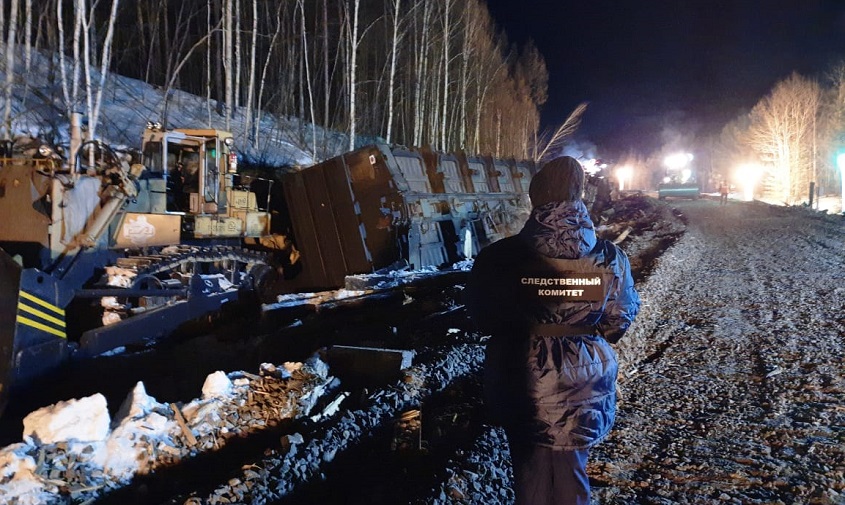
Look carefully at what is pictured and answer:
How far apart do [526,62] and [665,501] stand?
40.3 meters

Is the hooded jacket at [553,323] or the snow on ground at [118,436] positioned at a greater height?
the hooded jacket at [553,323]

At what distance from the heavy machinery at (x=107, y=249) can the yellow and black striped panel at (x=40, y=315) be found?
0.01m

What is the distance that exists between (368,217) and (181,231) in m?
3.46

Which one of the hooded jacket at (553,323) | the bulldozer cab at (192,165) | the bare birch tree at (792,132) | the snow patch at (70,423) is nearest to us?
the hooded jacket at (553,323)

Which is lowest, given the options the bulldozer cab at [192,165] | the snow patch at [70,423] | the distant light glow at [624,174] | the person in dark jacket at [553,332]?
the snow patch at [70,423]

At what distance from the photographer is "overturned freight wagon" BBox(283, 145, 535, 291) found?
1074 centimetres

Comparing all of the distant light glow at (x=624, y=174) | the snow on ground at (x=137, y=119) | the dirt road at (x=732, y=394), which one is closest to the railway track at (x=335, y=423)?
the dirt road at (x=732, y=394)

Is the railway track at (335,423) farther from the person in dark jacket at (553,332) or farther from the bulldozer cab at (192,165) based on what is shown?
the bulldozer cab at (192,165)

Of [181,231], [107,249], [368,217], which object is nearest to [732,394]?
[368,217]

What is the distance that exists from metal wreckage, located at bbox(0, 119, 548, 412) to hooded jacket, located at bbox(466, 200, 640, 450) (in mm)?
4812

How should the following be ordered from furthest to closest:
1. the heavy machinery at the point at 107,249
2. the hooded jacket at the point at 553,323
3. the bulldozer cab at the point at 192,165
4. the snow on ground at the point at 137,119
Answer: the snow on ground at the point at 137,119 < the bulldozer cab at the point at 192,165 < the heavy machinery at the point at 107,249 < the hooded jacket at the point at 553,323

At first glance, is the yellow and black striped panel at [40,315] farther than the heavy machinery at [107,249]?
No

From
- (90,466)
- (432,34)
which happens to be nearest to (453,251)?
(90,466)

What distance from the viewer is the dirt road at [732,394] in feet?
10.5
